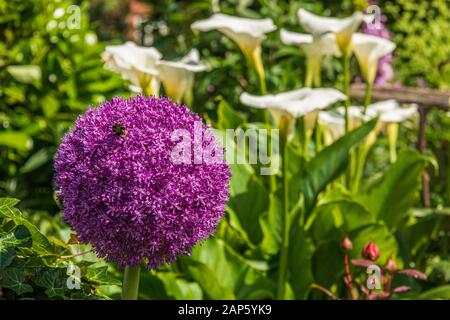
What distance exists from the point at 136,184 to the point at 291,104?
37.1 inches

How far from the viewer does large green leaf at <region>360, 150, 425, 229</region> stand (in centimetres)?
269

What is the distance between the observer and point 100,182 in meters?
1.35

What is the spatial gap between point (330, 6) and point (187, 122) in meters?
3.45

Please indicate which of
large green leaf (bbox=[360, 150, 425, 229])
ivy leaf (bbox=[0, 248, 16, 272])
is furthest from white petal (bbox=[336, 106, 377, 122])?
ivy leaf (bbox=[0, 248, 16, 272])

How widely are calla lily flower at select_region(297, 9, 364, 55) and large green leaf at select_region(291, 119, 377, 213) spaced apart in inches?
12.0

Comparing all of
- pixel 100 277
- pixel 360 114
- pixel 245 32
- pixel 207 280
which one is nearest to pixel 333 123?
pixel 360 114

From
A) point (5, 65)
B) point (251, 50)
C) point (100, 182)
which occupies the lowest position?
Result: point (5, 65)

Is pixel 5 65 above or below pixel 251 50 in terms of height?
below

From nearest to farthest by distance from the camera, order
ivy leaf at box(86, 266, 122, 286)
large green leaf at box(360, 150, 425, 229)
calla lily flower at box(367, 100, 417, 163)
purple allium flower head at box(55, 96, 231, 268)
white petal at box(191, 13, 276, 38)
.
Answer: purple allium flower head at box(55, 96, 231, 268)
ivy leaf at box(86, 266, 122, 286)
white petal at box(191, 13, 276, 38)
large green leaf at box(360, 150, 425, 229)
calla lily flower at box(367, 100, 417, 163)

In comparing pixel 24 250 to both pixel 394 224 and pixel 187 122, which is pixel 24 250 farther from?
pixel 394 224

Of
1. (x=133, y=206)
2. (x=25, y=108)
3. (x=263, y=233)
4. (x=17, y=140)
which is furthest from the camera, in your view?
(x=25, y=108)

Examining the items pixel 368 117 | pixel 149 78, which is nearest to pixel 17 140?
pixel 149 78

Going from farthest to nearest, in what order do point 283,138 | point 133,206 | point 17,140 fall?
point 17,140, point 283,138, point 133,206

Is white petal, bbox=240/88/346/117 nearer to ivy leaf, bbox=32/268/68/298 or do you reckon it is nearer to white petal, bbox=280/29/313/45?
white petal, bbox=280/29/313/45
